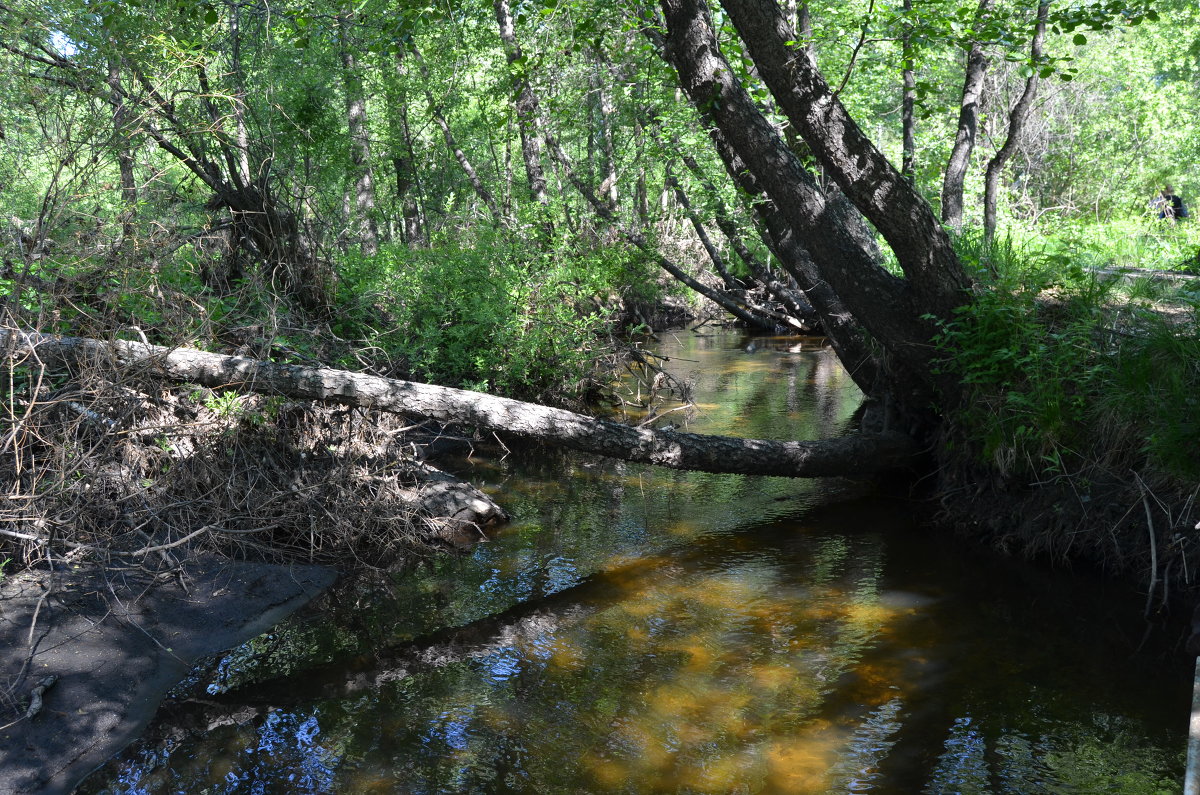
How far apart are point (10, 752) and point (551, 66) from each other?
10.3 metres

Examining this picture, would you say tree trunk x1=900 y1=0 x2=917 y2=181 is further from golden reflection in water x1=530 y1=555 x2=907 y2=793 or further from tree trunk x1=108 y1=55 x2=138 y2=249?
tree trunk x1=108 y1=55 x2=138 y2=249

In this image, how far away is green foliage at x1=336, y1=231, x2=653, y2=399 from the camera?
9836mm

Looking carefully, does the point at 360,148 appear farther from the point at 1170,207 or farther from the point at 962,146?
the point at 1170,207

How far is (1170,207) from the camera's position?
12.8 m

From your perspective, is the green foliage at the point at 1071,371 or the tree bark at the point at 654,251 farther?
the tree bark at the point at 654,251

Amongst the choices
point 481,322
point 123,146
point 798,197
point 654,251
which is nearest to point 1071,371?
point 798,197

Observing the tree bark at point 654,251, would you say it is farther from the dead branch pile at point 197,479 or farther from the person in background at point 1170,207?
the dead branch pile at point 197,479

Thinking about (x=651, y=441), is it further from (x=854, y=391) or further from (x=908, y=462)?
(x=854, y=391)

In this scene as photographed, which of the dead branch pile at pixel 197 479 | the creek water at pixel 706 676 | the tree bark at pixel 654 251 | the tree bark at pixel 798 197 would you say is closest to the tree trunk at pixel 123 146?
the dead branch pile at pixel 197 479

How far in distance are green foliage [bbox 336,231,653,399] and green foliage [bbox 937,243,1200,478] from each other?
Answer: 453 cm

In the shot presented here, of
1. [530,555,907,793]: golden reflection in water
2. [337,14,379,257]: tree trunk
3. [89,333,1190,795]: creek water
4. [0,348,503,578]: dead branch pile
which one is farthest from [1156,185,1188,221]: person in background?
[337,14,379,257]: tree trunk

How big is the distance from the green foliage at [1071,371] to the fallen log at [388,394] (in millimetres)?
2017

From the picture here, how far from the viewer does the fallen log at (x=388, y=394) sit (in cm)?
633

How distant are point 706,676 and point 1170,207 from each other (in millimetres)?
11804
